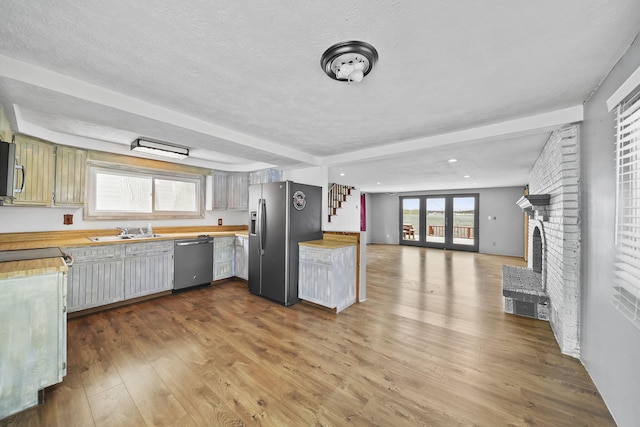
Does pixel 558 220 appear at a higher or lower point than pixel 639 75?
lower

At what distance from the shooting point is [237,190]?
5133 mm

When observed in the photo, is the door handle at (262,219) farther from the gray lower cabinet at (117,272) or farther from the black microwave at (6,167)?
the black microwave at (6,167)

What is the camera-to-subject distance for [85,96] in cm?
187

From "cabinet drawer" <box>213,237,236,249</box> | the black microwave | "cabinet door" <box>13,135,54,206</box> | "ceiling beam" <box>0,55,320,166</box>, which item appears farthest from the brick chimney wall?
"cabinet door" <box>13,135,54,206</box>

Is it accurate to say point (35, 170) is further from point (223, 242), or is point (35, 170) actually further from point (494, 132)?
point (494, 132)

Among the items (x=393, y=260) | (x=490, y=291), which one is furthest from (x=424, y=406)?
(x=393, y=260)

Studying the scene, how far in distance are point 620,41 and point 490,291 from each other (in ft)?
12.7

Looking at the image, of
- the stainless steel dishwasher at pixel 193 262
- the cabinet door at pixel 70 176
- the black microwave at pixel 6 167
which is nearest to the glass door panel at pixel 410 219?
the stainless steel dishwasher at pixel 193 262

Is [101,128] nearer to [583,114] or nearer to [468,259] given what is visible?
[583,114]

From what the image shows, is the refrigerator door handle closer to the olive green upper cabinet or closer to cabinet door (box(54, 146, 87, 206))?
the olive green upper cabinet

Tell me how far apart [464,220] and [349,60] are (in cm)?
855

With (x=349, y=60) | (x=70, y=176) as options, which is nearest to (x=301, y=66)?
(x=349, y=60)

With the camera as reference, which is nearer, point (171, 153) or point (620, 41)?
point (620, 41)

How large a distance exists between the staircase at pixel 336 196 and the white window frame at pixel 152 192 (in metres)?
3.84
